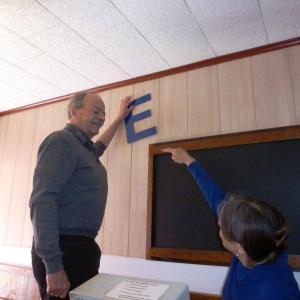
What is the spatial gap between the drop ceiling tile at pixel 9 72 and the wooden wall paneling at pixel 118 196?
28.7 inches

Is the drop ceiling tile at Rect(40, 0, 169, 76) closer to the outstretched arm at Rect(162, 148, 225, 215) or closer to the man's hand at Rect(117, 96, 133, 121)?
the man's hand at Rect(117, 96, 133, 121)

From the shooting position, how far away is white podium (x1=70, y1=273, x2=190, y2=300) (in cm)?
69

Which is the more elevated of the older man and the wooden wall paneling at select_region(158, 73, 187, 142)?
the wooden wall paneling at select_region(158, 73, 187, 142)

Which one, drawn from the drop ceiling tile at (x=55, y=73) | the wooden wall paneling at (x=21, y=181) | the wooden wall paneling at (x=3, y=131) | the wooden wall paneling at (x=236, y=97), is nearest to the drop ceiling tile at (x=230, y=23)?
the wooden wall paneling at (x=236, y=97)

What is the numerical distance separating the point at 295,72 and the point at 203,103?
20.8 inches

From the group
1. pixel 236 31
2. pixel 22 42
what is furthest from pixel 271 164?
pixel 22 42

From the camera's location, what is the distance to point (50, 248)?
111 centimetres

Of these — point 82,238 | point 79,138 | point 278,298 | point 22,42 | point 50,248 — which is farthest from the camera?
point 22,42

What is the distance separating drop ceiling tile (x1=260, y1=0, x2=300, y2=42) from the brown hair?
1013 millimetres

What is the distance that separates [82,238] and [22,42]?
1201mm

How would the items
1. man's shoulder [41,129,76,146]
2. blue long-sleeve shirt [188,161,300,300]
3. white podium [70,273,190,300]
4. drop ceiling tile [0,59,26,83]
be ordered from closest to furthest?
white podium [70,273,190,300]
blue long-sleeve shirt [188,161,300,300]
man's shoulder [41,129,76,146]
drop ceiling tile [0,59,26,83]

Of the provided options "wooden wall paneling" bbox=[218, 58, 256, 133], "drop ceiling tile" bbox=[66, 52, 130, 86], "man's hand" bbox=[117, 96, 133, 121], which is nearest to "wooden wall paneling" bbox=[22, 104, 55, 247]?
"drop ceiling tile" bbox=[66, 52, 130, 86]

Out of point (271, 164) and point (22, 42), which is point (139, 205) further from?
point (22, 42)

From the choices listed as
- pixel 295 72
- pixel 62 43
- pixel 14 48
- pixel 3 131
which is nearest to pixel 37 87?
pixel 14 48
